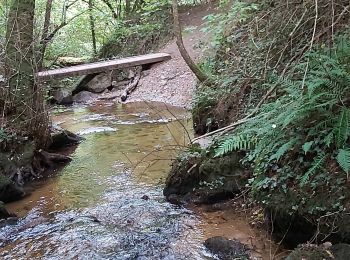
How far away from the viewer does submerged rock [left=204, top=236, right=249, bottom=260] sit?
13.1ft

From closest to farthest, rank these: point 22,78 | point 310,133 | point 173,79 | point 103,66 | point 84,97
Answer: point 310,133 < point 22,78 < point 103,66 < point 173,79 < point 84,97

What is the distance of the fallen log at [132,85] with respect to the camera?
13952 mm

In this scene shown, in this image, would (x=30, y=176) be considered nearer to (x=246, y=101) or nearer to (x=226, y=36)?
(x=246, y=101)

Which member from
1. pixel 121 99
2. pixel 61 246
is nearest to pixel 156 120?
pixel 121 99

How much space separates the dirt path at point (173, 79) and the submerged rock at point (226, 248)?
7482 millimetres

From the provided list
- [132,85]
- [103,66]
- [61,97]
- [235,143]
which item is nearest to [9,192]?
[235,143]

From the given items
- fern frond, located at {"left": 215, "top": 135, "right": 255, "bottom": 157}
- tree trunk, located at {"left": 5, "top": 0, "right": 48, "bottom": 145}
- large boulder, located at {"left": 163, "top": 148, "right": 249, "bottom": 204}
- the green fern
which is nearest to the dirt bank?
tree trunk, located at {"left": 5, "top": 0, "right": 48, "bottom": 145}

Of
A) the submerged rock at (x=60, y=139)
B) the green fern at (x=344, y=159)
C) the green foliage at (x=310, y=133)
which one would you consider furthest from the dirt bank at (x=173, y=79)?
the green fern at (x=344, y=159)

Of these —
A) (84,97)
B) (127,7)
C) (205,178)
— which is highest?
(127,7)

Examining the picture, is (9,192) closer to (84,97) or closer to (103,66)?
(103,66)

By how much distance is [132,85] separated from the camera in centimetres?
1460

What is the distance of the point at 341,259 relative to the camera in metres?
3.12

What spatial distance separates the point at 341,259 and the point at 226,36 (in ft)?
22.6

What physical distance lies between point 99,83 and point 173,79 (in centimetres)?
314
